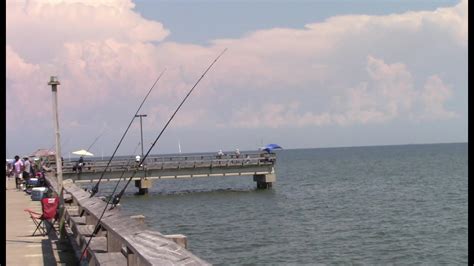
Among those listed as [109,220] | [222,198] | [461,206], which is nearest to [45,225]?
[109,220]

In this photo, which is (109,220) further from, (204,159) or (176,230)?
(204,159)

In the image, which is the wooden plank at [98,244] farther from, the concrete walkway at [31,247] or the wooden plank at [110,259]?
the concrete walkway at [31,247]

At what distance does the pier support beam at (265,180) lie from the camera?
47.8 metres

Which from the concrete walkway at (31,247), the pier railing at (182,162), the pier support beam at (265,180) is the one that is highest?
the pier railing at (182,162)

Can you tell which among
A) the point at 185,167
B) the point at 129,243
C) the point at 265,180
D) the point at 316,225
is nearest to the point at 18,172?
the point at 316,225

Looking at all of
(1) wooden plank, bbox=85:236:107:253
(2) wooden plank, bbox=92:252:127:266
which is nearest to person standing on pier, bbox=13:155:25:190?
(1) wooden plank, bbox=85:236:107:253

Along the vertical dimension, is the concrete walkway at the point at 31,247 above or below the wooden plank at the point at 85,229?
below

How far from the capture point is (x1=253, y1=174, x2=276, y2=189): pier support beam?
47.8 metres

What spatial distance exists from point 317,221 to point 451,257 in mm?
9546

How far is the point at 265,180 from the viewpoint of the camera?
47906 millimetres

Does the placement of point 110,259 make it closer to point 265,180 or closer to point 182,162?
point 182,162

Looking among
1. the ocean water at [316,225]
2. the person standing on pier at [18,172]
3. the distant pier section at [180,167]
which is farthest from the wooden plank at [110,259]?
the distant pier section at [180,167]

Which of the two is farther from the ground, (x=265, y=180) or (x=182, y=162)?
(x=182, y=162)

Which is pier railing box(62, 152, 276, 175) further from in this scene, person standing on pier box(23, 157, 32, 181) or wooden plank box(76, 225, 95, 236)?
wooden plank box(76, 225, 95, 236)
